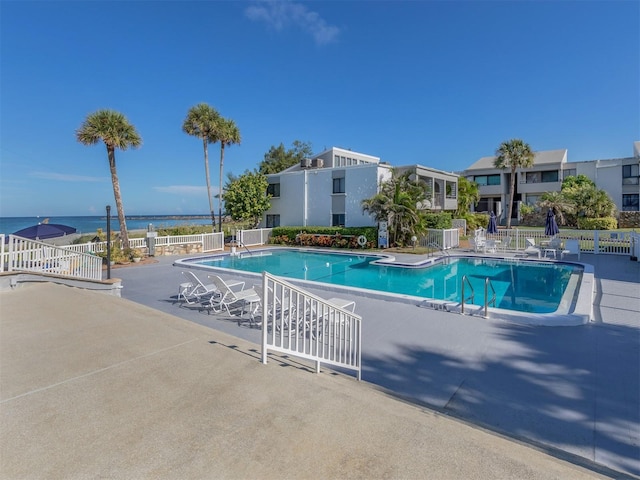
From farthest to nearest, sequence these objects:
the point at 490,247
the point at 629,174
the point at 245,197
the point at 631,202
Answer: the point at 631,202, the point at 629,174, the point at 245,197, the point at 490,247

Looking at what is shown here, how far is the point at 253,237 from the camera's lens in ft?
82.9

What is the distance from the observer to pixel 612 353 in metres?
5.59

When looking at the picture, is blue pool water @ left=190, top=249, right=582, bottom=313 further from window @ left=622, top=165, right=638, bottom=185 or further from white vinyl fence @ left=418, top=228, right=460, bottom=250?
window @ left=622, top=165, right=638, bottom=185

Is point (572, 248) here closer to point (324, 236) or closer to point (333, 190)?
point (324, 236)

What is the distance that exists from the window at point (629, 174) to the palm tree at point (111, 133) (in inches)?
1843

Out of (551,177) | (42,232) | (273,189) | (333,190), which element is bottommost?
(42,232)

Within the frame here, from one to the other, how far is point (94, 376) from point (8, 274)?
21.9ft

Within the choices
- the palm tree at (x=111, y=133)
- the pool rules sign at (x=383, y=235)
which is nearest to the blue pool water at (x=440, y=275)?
the pool rules sign at (x=383, y=235)

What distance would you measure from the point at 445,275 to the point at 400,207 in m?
6.91

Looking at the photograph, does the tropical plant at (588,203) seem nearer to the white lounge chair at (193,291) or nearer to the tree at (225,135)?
the tree at (225,135)

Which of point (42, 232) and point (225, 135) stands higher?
point (225, 135)

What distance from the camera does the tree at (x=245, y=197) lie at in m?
25.7

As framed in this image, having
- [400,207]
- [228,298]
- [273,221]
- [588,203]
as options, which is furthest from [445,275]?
[588,203]

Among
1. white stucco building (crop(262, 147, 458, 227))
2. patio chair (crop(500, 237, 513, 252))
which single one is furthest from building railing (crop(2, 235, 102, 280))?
patio chair (crop(500, 237, 513, 252))
